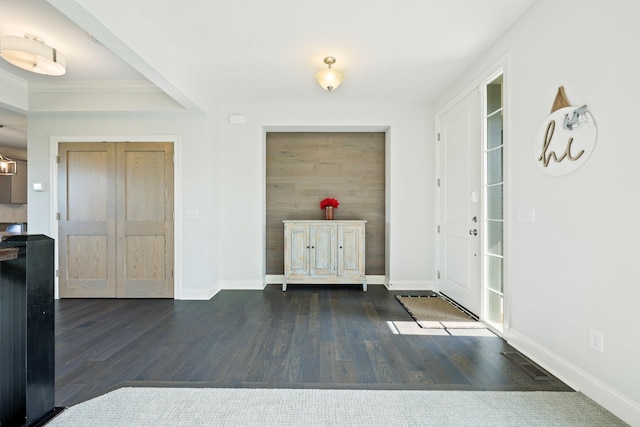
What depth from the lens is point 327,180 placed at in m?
4.80

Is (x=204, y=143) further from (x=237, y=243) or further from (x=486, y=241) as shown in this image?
(x=486, y=241)

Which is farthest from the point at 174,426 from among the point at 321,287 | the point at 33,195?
the point at 33,195

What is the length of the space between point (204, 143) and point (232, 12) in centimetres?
187

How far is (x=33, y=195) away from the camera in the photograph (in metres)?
3.99

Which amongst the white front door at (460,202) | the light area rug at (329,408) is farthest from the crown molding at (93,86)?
the white front door at (460,202)

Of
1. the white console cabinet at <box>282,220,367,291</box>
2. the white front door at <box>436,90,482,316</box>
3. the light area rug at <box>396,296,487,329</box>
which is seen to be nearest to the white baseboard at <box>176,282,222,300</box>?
the white console cabinet at <box>282,220,367,291</box>

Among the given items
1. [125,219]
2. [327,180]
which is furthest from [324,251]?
[125,219]

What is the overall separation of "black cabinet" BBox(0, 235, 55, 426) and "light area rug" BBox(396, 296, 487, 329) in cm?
281

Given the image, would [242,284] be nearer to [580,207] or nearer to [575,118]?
[580,207]

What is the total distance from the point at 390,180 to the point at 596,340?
9.71ft

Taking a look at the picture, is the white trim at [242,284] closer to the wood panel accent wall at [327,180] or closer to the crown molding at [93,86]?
the wood panel accent wall at [327,180]

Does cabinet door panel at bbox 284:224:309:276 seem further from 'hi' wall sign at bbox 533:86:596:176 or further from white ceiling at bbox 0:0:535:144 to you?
'hi' wall sign at bbox 533:86:596:176

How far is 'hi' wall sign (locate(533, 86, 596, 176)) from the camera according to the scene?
1.89 meters

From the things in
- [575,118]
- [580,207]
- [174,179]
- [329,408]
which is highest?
[575,118]
